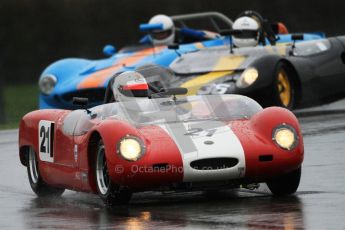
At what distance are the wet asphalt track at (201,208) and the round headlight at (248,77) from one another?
4.90 metres

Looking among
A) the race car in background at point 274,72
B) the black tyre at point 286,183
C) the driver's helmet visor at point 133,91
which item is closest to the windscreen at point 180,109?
the driver's helmet visor at point 133,91

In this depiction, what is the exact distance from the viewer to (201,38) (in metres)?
23.1

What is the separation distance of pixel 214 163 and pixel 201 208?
1.25 ft

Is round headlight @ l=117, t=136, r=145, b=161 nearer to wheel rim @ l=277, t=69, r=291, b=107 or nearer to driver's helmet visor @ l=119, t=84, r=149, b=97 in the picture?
driver's helmet visor @ l=119, t=84, r=149, b=97

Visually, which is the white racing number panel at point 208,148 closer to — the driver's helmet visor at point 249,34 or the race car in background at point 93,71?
the race car in background at point 93,71

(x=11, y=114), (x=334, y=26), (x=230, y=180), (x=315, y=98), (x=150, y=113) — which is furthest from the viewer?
(x=334, y=26)

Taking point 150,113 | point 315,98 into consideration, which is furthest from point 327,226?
point 315,98

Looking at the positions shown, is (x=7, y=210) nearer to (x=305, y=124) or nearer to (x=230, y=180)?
(x=230, y=180)

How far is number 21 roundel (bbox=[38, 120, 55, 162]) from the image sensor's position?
11414mm

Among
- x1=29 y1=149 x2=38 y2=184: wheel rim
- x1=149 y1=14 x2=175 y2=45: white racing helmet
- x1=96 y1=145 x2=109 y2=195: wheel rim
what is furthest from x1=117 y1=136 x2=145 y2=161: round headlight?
x1=149 y1=14 x2=175 y2=45: white racing helmet

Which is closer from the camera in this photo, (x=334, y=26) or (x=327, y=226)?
(x=327, y=226)

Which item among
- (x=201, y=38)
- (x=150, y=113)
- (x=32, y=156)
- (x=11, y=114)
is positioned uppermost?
(x=150, y=113)

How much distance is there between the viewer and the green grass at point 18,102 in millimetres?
23763

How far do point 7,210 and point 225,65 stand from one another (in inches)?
348
